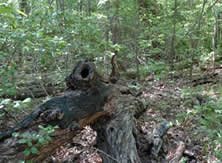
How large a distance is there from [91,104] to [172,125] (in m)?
1.97

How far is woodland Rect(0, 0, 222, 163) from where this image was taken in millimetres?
3445

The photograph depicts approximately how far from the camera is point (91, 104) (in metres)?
3.87

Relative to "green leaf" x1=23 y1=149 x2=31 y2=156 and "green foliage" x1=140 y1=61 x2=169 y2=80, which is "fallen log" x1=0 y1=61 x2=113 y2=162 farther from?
"green foliage" x1=140 y1=61 x2=169 y2=80

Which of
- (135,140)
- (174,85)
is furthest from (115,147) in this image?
(174,85)

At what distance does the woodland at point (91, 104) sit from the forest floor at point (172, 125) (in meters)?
0.01

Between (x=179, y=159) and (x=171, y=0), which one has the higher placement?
(x=171, y=0)

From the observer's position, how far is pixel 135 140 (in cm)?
429

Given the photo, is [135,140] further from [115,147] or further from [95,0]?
[95,0]

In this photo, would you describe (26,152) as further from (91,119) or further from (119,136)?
(119,136)

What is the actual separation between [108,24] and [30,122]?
18.9ft

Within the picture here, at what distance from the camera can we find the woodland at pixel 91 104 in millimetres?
3445

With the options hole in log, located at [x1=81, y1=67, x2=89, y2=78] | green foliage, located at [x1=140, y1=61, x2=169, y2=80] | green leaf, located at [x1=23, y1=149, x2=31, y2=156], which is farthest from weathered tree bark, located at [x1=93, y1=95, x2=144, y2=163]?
green foliage, located at [x1=140, y1=61, x2=169, y2=80]

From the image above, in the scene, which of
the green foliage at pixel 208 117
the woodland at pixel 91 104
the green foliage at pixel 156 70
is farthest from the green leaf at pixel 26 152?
the green foliage at pixel 156 70

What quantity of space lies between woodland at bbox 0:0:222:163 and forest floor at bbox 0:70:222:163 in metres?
0.01
